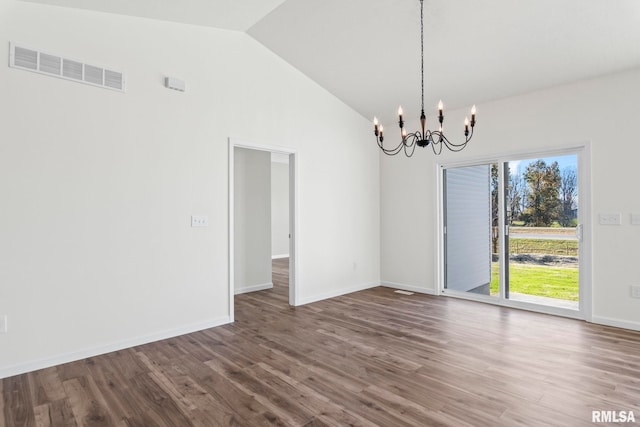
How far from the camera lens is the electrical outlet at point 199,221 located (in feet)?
12.7

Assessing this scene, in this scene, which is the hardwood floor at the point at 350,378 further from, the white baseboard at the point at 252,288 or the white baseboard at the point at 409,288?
the white baseboard at the point at 252,288

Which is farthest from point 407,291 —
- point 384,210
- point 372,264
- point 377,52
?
point 377,52

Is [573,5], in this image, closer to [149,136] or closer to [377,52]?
[377,52]

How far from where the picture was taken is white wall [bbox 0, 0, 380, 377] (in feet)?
9.38

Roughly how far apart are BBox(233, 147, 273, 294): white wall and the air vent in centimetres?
237

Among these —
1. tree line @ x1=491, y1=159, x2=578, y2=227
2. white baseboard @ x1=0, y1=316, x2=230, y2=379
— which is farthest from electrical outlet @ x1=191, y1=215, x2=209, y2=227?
tree line @ x1=491, y1=159, x2=578, y2=227

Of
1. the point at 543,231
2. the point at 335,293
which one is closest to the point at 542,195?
the point at 543,231

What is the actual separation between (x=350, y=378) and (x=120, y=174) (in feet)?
9.06

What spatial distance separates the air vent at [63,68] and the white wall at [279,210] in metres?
6.85

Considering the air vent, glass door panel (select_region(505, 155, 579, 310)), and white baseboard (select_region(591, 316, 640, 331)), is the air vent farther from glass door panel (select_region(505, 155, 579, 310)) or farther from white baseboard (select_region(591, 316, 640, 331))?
white baseboard (select_region(591, 316, 640, 331))

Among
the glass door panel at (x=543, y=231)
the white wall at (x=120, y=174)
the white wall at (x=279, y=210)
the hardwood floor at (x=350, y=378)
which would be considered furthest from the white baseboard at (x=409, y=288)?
the white wall at (x=279, y=210)

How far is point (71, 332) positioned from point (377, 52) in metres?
4.28

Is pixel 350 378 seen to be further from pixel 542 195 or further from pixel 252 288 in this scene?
pixel 542 195

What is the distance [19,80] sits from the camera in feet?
9.35
